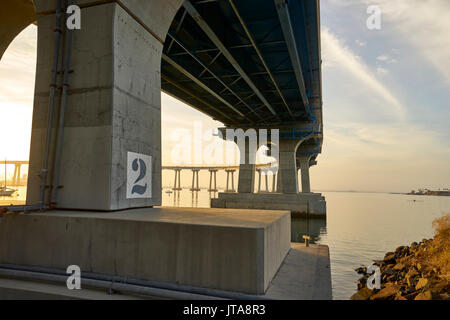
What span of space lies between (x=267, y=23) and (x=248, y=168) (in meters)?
31.8

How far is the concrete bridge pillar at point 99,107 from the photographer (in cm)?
803

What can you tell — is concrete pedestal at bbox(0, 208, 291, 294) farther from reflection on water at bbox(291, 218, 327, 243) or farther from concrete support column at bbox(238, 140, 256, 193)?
concrete support column at bbox(238, 140, 256, 193)

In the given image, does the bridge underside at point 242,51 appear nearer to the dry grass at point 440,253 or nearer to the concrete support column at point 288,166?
the concrete support column at point 288,166

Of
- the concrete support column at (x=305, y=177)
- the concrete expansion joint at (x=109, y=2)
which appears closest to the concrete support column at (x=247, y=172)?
the concrete support column at (x=305, y=177)

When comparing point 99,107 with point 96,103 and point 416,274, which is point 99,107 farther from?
point 416,274

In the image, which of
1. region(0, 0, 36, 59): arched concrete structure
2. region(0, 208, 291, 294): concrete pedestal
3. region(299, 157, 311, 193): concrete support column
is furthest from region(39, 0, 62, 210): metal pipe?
region(299, 157, 311, 193): concrete support column

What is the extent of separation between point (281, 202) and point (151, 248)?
38566mm

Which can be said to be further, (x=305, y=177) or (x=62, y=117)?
(x=305, y=177)

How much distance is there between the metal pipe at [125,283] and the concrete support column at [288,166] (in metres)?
43.0

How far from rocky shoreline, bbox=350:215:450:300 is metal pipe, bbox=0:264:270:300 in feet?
19.9

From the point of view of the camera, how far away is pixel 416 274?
13352mm

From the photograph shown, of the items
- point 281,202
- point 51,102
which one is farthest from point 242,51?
point 281,202

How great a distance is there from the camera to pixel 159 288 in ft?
19.6
